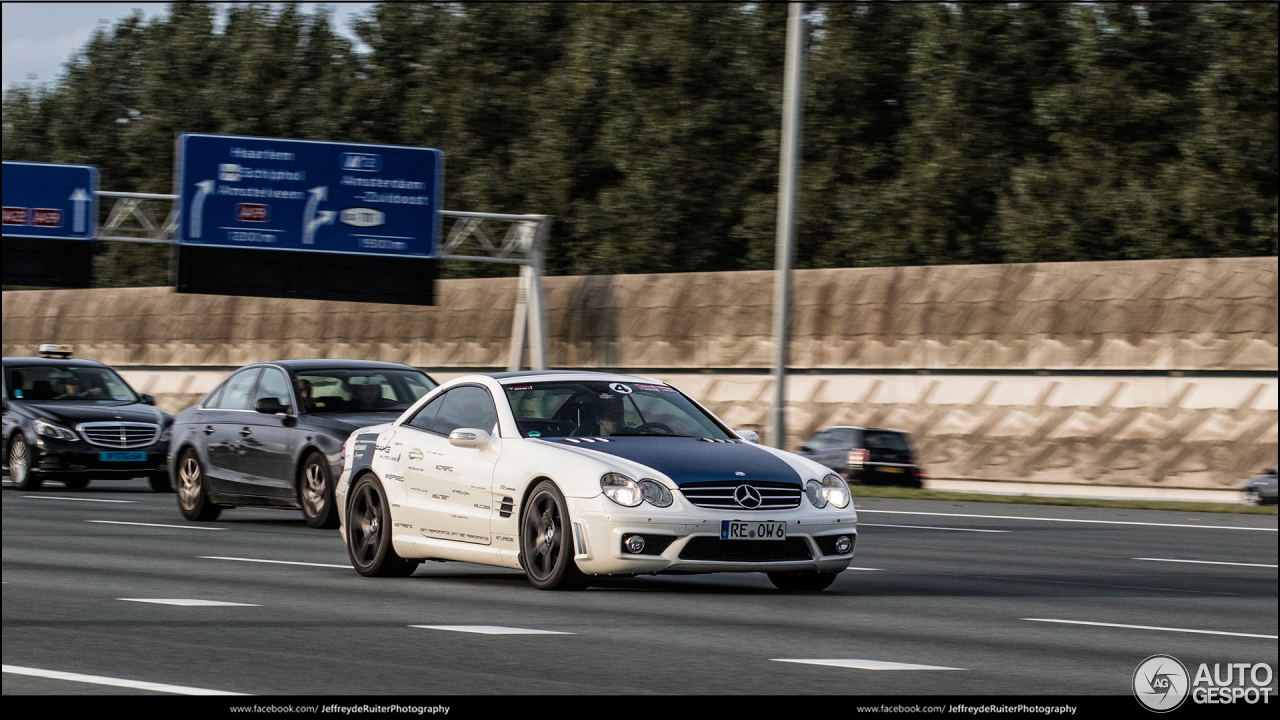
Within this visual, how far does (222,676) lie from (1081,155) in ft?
141

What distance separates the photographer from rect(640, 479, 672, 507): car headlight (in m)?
11.7

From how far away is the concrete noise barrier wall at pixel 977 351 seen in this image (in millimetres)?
32438

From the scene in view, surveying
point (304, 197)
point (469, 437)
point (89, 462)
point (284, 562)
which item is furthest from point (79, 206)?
point (469, 437)

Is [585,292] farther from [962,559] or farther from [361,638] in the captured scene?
[361,638]

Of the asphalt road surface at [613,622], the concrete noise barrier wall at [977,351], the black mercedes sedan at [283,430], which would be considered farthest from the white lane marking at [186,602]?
the concrete noise barrier wall at [977,351]

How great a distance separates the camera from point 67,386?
26125mm

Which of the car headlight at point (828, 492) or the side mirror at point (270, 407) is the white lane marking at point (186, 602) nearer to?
the car headlight at point (828, 492)

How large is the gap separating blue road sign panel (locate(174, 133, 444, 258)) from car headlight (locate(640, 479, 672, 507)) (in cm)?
2813

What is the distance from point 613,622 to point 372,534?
138 inches

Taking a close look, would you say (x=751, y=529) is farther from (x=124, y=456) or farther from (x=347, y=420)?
(x=124, y=456)

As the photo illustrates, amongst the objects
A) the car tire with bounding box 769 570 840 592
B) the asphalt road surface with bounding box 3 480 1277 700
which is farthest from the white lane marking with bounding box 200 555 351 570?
the car tire with bounding box 769 570 840 592

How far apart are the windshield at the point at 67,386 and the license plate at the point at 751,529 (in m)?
15.7
